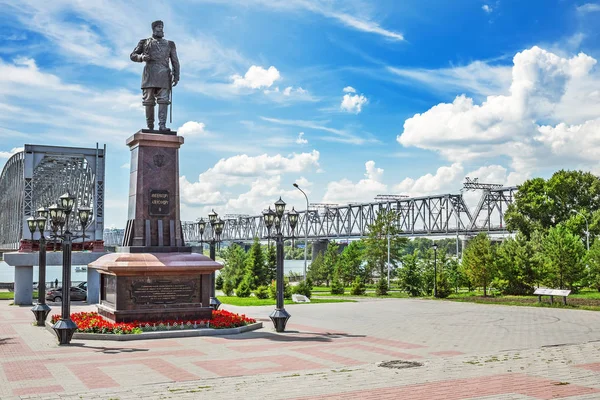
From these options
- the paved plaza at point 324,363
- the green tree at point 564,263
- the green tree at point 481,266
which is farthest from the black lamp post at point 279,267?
the green tree at point 564,263

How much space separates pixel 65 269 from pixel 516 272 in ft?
93.6

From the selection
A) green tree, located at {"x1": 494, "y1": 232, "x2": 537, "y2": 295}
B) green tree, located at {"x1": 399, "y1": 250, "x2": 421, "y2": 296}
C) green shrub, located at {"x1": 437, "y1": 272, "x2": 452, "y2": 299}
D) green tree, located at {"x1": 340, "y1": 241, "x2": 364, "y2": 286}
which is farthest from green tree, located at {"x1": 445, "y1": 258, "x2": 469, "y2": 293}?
green tree, located at {"x1": 340, "y1": 241, "x2": 364, "y2": 286}

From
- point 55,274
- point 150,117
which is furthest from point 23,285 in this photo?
point 55,274

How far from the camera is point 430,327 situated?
69.2 ft

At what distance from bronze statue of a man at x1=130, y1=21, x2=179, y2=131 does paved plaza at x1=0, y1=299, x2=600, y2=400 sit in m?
8.35

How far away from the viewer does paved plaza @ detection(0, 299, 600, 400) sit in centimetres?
1092

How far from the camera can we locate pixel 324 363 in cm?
1377

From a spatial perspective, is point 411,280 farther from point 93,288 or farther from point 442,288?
point 93,288

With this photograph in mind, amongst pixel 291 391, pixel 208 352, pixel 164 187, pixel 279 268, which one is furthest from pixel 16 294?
pixel 291 391

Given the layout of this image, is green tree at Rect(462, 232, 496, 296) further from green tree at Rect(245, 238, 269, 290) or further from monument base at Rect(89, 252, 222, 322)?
monument base at Rect(89, 252, 222, 322)

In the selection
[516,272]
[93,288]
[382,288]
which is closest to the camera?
[93,288]

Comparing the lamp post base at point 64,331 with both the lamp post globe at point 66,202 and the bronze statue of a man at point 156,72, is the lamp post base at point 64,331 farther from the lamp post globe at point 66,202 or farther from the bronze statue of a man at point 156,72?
the bronze statue of a man at point 156,72

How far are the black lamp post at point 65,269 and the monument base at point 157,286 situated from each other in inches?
56.1

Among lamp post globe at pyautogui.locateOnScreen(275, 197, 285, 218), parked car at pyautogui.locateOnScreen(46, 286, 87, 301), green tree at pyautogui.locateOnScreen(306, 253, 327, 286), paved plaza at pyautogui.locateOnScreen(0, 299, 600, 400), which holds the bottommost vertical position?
green tree at pyautogui.locateOnScreen(306, 253, 327, 286)
